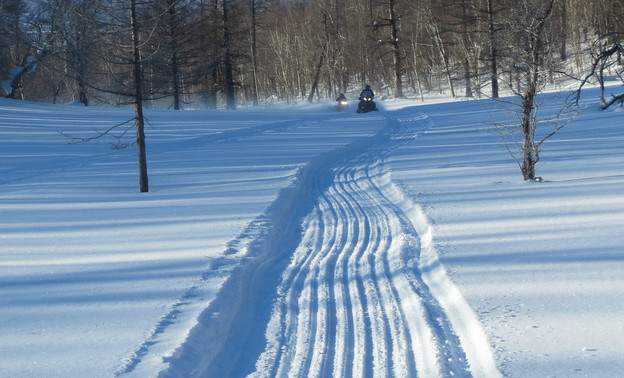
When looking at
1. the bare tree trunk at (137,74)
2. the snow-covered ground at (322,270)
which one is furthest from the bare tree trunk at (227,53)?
the bare tree trunk at (137,74)

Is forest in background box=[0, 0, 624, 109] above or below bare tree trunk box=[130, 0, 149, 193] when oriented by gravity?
above

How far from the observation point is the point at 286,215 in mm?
10438

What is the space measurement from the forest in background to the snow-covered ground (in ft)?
7.46

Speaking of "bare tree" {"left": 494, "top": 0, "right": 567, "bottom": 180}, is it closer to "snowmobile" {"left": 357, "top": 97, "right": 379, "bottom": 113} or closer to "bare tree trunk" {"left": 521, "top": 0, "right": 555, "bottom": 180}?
"bare tree trunk" {"left": 521, "top": 0, "right": 555, "bottom": 180}

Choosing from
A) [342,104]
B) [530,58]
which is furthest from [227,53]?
[530,58]

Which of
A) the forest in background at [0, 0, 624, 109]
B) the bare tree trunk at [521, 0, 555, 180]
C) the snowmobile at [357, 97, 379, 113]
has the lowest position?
the bare tree trunk at [521, 0, 555, 180]

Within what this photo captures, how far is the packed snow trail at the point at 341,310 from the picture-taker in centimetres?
470

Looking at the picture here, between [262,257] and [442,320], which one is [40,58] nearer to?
[262,257]

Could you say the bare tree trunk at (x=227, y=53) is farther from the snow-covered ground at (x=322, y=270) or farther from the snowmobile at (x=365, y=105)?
the snow-covered ground at (x=322, y=270)

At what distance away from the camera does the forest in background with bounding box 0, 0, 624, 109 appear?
1168 centimetres

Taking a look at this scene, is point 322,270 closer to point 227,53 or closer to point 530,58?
point 530,58

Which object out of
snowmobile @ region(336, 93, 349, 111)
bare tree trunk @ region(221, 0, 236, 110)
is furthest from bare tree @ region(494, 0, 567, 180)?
bare tree trunk @ region(221, 0, 236, 110)

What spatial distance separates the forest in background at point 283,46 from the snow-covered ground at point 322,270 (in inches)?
89.5

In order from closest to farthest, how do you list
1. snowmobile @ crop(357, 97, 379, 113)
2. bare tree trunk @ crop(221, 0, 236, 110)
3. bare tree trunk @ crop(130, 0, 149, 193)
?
bare tree trunk @ crop(130, 0, 149, 193), snowmobile @ crop(357, 97, 379, 113), bare tree trunk @ crop(221, 0, 236, 110)
